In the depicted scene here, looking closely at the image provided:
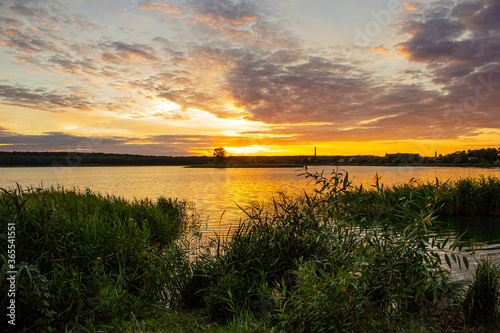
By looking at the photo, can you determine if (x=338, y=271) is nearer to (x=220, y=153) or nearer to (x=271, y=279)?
(x=271, y=279)

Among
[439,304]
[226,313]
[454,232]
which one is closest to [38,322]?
[226,313]

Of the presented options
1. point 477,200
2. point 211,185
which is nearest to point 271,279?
point 477,200

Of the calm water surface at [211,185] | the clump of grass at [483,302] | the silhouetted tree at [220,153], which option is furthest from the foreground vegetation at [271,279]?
the silhouetted tree at [220,153]

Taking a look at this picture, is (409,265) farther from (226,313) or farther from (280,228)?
(226,313)

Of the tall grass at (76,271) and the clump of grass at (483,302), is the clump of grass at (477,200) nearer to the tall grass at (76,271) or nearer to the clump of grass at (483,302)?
the clump of grass at (483,302)

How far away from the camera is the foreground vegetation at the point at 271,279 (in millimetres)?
4531

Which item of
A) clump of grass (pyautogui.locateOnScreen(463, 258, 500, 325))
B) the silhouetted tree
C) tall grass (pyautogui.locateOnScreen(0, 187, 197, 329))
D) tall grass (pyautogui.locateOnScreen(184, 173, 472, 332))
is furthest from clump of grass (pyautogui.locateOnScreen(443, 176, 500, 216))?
the silhouetted tree

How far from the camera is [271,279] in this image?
20.9 feet

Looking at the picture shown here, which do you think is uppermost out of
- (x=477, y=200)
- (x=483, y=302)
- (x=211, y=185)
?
(x=477, y=200)

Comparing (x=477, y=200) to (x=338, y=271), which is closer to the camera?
(x=338, y=271)

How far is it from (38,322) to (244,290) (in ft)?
11.2

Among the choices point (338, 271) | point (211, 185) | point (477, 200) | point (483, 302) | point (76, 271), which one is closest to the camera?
point (338, 271)

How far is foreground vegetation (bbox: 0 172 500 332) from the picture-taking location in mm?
4531

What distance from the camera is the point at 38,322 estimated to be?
4.54 meters
